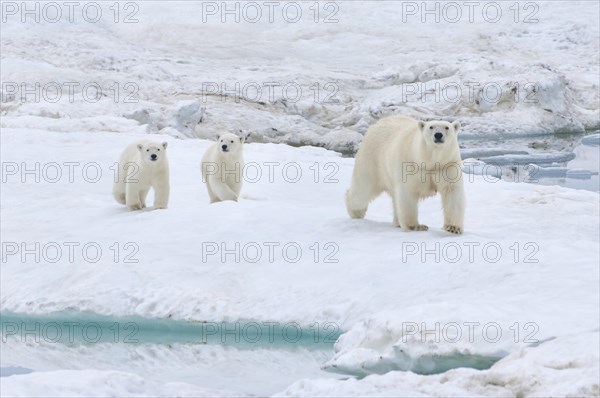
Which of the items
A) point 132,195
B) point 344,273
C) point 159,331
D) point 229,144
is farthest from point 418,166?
point 132,195

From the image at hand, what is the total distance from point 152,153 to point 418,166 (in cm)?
307

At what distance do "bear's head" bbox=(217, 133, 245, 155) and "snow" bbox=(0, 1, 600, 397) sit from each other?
0.56 meters

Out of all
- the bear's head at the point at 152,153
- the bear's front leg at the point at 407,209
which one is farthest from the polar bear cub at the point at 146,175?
→ the bear's front leg at the point at 407,209

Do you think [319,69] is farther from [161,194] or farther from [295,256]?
[295,256]

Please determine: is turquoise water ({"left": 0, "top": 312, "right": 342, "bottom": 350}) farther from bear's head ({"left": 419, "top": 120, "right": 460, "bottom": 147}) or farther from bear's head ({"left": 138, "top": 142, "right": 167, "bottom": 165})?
bear's head ({"left": 138, "top": 142, "right": 167, "bottom": 165})

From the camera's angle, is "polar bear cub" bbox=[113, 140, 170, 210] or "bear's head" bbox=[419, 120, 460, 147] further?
"polar bear cub" bbox=[113, 140, 170, 210]

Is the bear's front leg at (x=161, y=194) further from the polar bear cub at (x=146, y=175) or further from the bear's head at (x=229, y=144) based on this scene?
the bear's head at (x=229, y=144)

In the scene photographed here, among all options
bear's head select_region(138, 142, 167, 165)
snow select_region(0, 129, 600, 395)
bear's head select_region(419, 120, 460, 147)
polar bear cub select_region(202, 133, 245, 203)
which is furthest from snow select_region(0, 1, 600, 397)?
bear's head select_region(419, 120, 460, 147)

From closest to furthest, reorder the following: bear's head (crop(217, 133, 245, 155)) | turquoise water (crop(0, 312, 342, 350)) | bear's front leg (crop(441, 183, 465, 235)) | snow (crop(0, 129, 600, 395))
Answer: snow (crop(0, 129, 600, 395)) < turquoise water (crop(0, 312, 342, 350)) < bear's front leg (crop(441, 183, 465, 235)) < bear's head (crop(217, 133, 245, 155))

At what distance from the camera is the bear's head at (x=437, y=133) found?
789 cm

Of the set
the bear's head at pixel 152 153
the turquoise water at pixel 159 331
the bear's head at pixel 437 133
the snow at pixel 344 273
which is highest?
the bear's head at pixel 437 133

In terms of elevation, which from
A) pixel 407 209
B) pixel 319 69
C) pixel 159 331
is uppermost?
pixel 319 69

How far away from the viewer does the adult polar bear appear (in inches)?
317

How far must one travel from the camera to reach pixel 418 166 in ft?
26.8
